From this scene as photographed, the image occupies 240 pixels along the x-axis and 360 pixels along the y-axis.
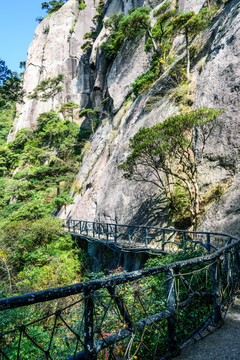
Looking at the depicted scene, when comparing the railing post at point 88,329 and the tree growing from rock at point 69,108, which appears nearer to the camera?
the railing post at point 88,329

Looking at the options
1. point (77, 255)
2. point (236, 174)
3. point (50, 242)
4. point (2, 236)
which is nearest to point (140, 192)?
point (236, 174)

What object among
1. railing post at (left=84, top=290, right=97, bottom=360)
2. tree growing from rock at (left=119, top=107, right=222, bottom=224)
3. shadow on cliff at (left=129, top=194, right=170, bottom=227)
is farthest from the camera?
shadow on cliff at (left=129, top=194, right=170, bottom=227)

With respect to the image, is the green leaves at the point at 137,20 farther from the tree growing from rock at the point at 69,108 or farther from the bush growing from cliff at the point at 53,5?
the bush growing from cliff at the point at 53,5

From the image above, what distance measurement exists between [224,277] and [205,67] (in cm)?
1385

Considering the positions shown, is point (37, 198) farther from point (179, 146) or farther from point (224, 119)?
point (224, 119)

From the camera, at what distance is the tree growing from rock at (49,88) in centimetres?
4172

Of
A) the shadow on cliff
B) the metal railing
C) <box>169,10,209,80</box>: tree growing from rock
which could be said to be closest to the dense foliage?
the shadow on cliff

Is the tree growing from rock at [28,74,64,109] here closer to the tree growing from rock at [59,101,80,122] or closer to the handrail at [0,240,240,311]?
the tree growing from rock at [59,101,80,122]

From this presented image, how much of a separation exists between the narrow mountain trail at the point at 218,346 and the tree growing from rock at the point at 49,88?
44.3 meters

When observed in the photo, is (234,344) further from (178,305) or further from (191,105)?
(191,105)

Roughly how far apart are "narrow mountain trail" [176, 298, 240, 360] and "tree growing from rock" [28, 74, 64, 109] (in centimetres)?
4435

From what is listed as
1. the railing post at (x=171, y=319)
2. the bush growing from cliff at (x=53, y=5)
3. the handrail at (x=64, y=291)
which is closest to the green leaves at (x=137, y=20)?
the railing post at (x=171, y=319)

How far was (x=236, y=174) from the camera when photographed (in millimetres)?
9570

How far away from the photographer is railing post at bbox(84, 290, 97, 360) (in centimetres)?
176
